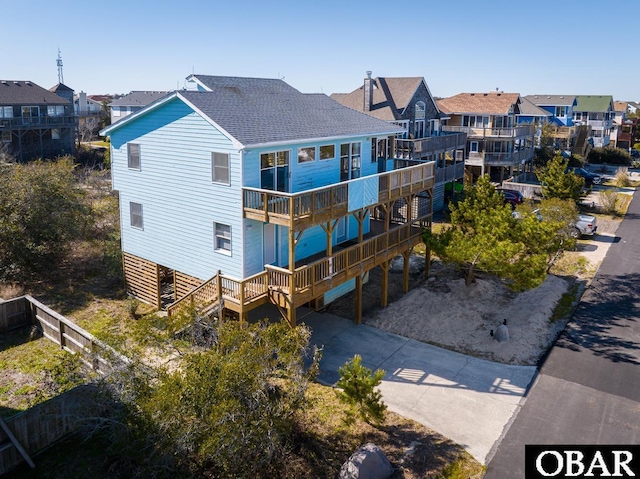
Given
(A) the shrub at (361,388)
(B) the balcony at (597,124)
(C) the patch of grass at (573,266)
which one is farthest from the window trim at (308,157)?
(B) the balcony at (597,124)

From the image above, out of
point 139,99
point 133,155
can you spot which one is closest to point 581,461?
point 133,155

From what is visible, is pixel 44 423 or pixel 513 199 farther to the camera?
pixel 513 199

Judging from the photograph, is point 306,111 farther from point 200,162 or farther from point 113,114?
point 113,114

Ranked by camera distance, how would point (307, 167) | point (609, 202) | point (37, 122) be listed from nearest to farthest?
point (307, 167) < point (609, 202) < point (37, 122)

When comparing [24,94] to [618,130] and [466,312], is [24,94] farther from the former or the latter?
[618,130]

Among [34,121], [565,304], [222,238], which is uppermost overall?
[34,121]

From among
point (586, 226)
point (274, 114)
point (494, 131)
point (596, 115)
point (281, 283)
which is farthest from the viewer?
point (596, 115)

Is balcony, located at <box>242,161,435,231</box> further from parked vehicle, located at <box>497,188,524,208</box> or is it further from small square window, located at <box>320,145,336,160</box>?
parked vehicle, located at <box>497,188,524,208</box>

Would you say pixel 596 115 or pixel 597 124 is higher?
pixel 596 115

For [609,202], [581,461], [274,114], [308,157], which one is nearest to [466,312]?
[308,157]
